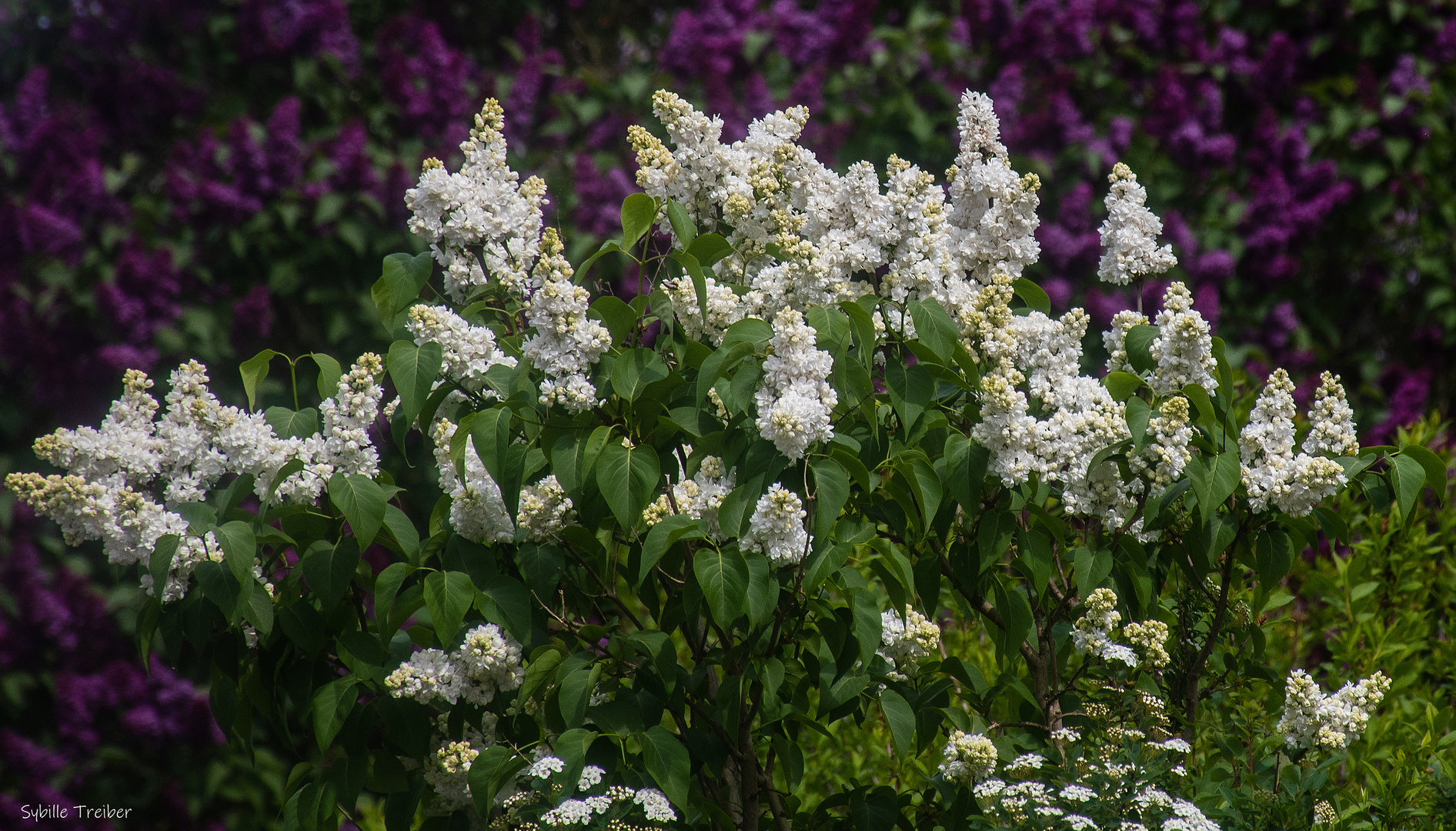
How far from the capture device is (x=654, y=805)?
71.4 inches

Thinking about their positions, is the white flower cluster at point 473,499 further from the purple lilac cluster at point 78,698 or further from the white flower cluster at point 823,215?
the purple lilac cluster at point 78,698

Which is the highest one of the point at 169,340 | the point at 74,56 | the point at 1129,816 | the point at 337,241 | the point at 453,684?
the point at 74,56

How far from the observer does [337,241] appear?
4625 mm

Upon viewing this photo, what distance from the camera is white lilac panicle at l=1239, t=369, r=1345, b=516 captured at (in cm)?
200

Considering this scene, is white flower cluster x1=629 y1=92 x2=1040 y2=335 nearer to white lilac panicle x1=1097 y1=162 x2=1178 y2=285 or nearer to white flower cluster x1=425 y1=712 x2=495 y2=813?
white lilac panicle x1=1097 y1=162 x2=1178 y2=285

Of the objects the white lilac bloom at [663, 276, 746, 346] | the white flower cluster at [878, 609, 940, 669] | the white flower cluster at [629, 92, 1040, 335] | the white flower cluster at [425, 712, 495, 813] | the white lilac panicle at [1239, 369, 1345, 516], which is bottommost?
the white flower cluster at [425, 712, 495, 813]

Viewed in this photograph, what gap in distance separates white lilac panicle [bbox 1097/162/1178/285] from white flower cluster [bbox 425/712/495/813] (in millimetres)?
1580

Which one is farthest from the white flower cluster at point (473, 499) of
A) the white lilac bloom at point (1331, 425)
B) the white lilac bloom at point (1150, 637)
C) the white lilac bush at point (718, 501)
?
the white lilac bloom at point (1331, 425)

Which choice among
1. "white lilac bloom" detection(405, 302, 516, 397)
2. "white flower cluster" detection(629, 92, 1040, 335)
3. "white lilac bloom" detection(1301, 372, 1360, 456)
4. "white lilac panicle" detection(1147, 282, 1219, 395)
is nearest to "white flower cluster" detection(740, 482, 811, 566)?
"white flower cluster" detection(629, 92, 1040, 335)

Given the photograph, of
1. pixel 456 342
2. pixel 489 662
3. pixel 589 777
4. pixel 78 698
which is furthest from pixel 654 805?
pixel 78 698

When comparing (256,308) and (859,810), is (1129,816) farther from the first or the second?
(256,308)

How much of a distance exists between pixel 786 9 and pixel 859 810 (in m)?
4.12

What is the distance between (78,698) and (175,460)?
6.93 feet

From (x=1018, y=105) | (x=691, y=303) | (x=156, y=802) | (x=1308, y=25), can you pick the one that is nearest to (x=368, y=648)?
(x=691, y=303)
